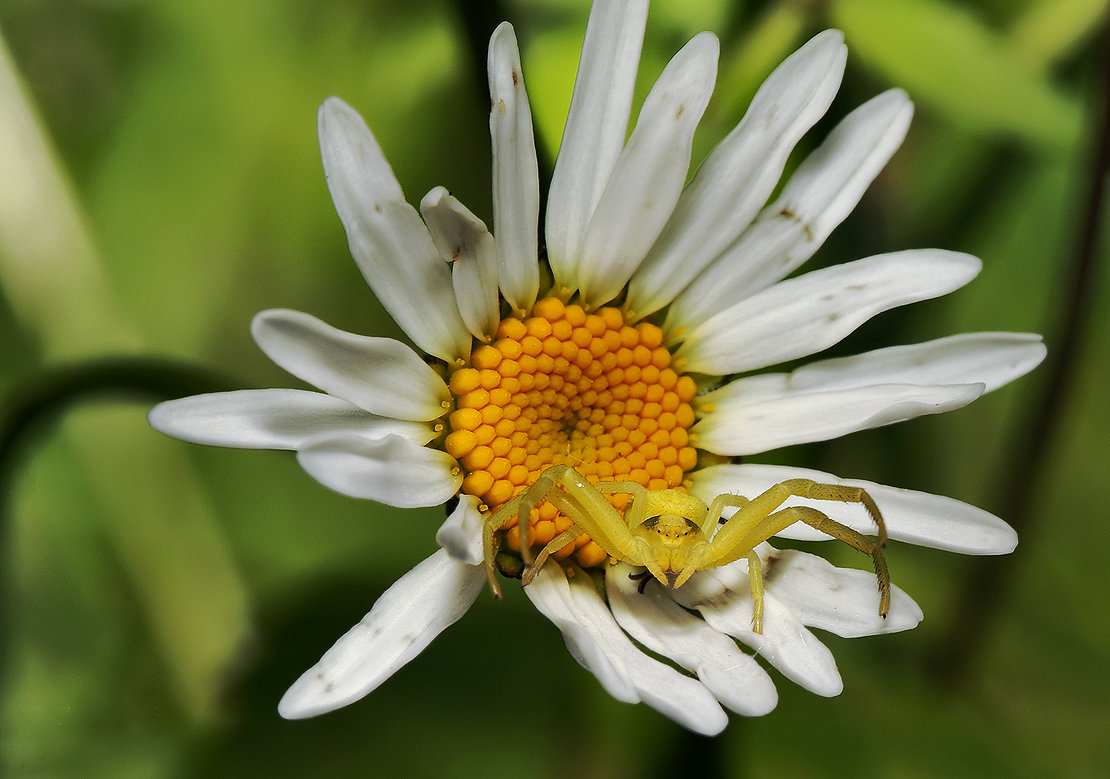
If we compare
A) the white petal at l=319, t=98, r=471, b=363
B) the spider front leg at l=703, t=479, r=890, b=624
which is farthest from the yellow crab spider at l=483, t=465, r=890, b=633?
the white petal at l=319, t=98, r=471, b=363

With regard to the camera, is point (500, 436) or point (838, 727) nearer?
point (500, 436)

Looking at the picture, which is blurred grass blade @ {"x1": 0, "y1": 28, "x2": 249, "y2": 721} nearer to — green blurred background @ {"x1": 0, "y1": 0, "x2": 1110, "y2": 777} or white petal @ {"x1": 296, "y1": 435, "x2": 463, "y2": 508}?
green blurred background @ {"x1": 0, "y1": 0, "x2": 1110, "y2": 777}

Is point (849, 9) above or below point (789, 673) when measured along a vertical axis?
above

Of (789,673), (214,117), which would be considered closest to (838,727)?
(789,673)

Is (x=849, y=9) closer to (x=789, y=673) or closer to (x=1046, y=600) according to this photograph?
(x=789, y=673)

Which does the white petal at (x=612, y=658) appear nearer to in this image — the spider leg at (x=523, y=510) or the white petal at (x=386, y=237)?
the spider leg at (x=523, y=510)

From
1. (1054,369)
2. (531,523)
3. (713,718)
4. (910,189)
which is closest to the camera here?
(713,718)

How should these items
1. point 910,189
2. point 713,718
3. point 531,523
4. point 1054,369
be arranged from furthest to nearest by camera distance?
point 910,189, point 1054,369, point 531,523, point 713,718

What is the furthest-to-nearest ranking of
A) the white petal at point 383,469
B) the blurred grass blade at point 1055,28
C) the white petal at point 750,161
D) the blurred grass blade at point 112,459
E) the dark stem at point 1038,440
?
the blurred grass blade at point 112,459 → the blurred grass blade at point 1055,28 → the dark stem at point 1038,440 → the white petal at point 750,161 → the white petal at point 383,469

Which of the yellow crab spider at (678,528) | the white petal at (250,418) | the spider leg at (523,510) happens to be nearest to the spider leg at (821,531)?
the yellow crab spider at (678,528)
